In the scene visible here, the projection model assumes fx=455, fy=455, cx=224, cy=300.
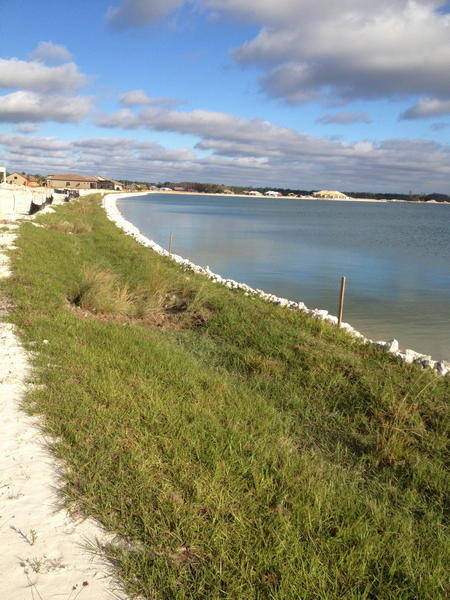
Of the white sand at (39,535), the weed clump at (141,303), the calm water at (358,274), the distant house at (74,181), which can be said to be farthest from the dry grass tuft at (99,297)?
the distant house at (74,181)

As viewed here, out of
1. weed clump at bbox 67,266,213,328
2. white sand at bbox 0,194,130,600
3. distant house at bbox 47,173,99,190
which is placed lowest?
white sand at bbox 0,194,130,600

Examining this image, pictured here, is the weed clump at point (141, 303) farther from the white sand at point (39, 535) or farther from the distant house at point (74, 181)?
the distant house at point (74, 181)

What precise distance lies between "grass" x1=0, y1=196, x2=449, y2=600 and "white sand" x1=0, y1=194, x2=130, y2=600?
130mm

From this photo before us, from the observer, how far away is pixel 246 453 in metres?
4.20

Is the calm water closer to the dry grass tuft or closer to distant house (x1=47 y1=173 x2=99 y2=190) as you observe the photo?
the dry grass tuft

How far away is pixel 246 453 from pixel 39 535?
6.13 feet

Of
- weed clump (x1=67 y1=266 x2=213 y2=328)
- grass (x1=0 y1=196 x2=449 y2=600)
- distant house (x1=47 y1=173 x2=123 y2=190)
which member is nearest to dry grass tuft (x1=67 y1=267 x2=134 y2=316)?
weed clump (x1=67 y1=266 x2=213 y2=328)

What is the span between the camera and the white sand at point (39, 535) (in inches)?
103

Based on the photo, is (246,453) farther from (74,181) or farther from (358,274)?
(74,181)

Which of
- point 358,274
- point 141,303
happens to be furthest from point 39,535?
point 358,274

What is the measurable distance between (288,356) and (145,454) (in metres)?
3.99

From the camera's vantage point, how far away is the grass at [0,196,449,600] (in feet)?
9.33

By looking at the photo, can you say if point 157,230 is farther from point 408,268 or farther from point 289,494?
point 289,494

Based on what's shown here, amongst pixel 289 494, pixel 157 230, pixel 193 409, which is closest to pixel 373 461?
pixel 289 494
